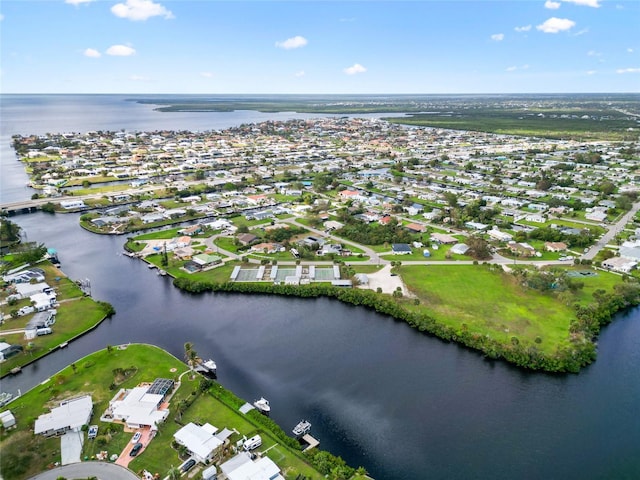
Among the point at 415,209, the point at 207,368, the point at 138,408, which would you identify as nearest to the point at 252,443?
the point at 138,408

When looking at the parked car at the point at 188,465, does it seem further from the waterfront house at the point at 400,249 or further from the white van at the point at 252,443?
the waterfront house at the point at 400,249

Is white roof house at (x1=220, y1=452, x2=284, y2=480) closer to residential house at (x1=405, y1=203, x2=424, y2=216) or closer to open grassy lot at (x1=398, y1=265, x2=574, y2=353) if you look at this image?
open grassy lot at (x1=398, y1=265, x2=574, y2=353)

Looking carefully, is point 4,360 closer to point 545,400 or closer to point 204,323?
point 204,323

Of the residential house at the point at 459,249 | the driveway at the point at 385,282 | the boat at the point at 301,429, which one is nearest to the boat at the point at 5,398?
the boat at the point at 301,429

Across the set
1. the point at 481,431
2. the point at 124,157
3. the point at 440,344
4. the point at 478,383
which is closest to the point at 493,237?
the point at 440,344

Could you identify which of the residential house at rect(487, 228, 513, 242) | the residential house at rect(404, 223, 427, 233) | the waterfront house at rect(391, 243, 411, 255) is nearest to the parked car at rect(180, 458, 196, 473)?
the waterfront house at rect(391, 243, 411, 255)

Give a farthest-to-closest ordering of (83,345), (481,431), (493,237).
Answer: (493,237)
(83,345)
(481,431)

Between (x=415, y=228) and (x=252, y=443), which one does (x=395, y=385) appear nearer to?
(x=252, y=443)
